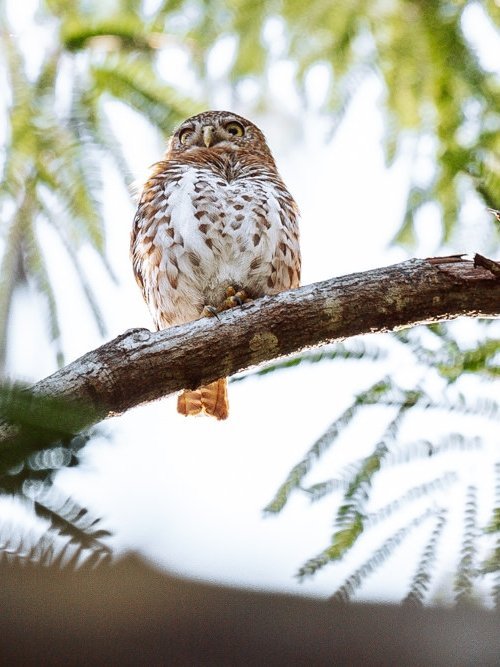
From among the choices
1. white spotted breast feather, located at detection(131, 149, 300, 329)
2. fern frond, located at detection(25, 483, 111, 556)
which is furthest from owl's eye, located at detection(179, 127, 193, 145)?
fern frond, located at detection(25, 483, 111, 556)

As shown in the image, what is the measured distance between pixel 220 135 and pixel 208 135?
110mm

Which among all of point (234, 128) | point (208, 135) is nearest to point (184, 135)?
point (208, 135)

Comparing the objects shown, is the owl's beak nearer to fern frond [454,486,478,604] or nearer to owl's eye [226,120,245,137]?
owl's eye [226,120,245,137]

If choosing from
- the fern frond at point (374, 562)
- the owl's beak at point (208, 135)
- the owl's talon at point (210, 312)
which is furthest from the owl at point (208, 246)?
the fern frond at point (374, 562)

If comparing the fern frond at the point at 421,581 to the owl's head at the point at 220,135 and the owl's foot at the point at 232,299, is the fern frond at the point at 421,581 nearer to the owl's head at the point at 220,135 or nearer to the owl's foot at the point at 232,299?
the owl's foot at the point at 232,299

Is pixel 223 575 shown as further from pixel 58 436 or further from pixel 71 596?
pixel 58 436

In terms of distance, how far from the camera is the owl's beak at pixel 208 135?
4381mm

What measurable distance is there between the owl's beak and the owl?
2.08 ft

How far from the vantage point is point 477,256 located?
7.42 ft

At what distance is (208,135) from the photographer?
4.40 meters

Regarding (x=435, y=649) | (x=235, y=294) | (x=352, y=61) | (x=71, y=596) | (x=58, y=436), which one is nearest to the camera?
(x=58, y=436)

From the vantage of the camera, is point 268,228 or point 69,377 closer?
point 69,377

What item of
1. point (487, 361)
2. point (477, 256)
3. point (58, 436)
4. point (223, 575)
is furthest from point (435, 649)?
point (58, 436)

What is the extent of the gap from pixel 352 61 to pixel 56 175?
0.84m
